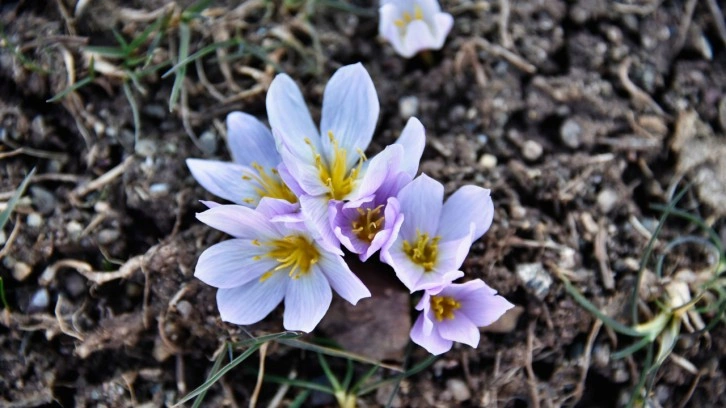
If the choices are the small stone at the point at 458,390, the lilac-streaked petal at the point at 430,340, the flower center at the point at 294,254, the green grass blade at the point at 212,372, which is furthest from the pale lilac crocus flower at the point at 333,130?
the small stone at the point at 458,390

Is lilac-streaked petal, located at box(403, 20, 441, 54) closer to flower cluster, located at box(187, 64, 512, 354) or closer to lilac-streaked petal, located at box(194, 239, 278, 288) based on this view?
flower cluster, located at box(187, 64, 512, 354)

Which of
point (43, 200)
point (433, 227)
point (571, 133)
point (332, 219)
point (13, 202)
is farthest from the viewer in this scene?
point (571, 133)

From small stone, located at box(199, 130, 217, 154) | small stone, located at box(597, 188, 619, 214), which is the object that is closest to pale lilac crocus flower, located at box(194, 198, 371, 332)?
small stone, located at box(199, 130, 217, 154)

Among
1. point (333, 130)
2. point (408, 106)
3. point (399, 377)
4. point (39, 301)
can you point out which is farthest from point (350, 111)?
point (39, 301)

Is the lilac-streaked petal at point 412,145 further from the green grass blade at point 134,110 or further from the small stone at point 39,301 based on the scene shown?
the small stone at point 39,301

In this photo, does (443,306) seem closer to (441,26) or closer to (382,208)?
(382,208)

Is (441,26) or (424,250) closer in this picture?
(424,250)

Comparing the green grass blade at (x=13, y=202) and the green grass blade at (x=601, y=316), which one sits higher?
the green grass blade at (x=13, y=202)
